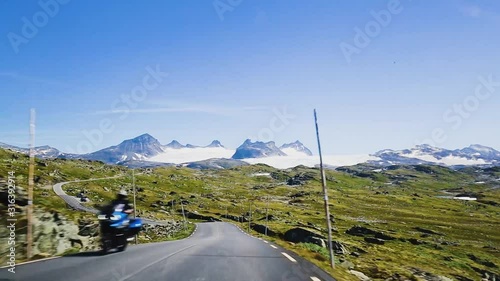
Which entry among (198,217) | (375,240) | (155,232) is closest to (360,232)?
(375,240)

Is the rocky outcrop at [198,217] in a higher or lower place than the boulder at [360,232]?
higher

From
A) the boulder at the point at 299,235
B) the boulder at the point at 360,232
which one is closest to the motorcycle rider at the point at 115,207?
the boulder at the point at 299,235

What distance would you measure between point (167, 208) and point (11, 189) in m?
144

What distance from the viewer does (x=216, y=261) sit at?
16266 millimetres

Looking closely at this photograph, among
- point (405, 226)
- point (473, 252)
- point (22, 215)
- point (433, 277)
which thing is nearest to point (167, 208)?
point (405, 226)

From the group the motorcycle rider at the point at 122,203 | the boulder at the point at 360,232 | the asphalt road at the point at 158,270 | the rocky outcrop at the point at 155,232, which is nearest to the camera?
the asphalt road at the point at 158,270

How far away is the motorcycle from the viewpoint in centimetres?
1769

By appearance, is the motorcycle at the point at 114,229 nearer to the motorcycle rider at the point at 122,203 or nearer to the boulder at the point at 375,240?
the motorcycle rider at the point at 122,203

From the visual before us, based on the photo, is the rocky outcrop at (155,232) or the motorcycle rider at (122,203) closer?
the motorcycle rider at (122,203)

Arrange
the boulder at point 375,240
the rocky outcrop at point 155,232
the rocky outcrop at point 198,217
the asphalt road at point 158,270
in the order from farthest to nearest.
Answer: the rocky outcrop at point 198,217 < the boulder at point 375,240 < the rocky outcrop at point 155,232 < the asphalt road at point 158,270

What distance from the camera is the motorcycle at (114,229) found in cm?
1769

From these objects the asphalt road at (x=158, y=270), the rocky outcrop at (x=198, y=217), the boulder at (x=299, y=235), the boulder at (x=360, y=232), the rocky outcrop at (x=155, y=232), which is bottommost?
the boulder at (x=360, y=232)

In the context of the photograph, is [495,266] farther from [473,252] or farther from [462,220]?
[462,220]

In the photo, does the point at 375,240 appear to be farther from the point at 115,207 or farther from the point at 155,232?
the point at 115,207
